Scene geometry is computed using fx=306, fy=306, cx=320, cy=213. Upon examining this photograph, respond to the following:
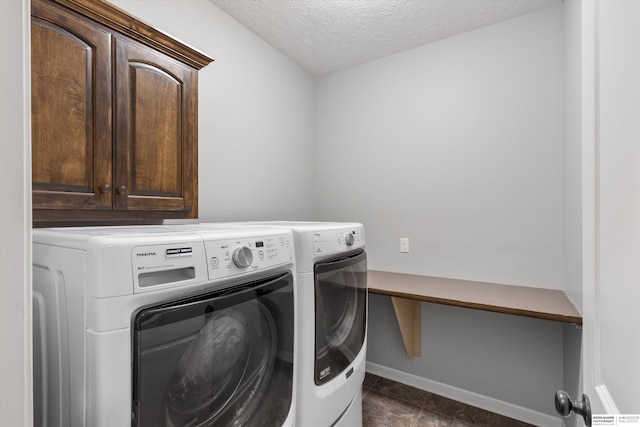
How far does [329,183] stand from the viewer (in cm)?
287

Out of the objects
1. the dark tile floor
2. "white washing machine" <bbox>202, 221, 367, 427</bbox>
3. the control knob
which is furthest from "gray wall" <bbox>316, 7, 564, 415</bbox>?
the control knob

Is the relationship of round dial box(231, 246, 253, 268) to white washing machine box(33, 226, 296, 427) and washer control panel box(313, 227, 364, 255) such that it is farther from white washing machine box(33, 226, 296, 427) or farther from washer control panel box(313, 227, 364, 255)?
washer control panel box(313, 227, 364, 255)

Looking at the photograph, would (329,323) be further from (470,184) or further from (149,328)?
(470,184)

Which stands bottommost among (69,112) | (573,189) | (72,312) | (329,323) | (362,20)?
(329,323)

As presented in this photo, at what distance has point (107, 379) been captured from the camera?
2.07 ft

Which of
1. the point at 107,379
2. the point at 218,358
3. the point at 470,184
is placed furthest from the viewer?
the point at 470,184

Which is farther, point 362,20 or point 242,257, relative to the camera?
point 362,20

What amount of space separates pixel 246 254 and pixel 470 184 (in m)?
1.85

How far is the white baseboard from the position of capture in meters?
1.92

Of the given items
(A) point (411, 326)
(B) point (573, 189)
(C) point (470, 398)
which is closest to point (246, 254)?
(B) point (573, 189)

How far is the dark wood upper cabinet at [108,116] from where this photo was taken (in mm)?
950

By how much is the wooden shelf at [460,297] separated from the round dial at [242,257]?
1.26 meters

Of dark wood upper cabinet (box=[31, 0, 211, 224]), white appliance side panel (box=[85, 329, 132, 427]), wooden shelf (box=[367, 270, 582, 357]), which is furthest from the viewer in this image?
wooden shelf (box=[367, 270, 582, 357])

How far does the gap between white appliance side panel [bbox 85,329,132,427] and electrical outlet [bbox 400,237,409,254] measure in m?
2.11
